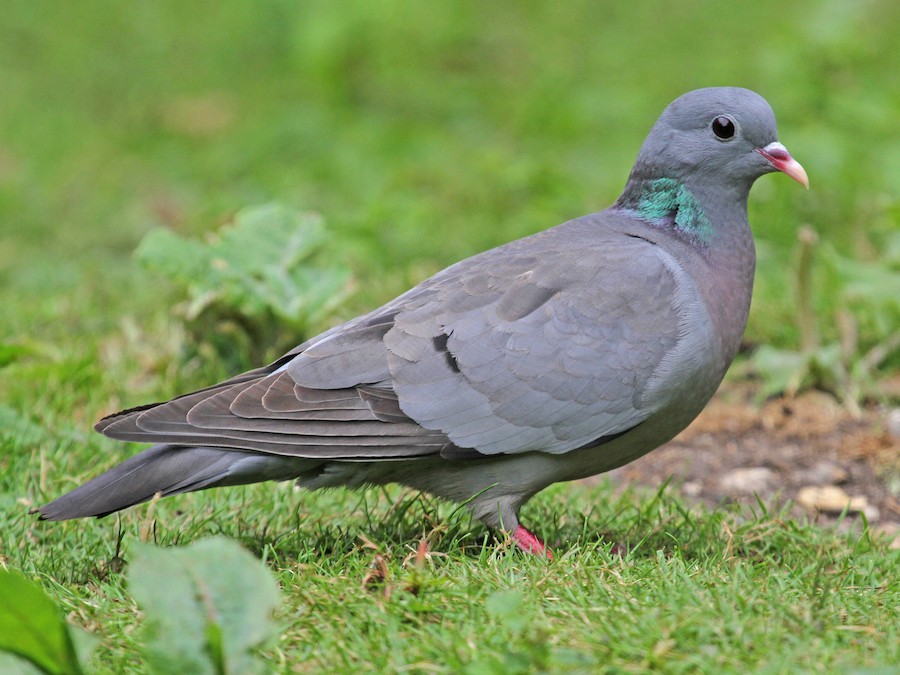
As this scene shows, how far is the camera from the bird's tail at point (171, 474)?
3.43 m

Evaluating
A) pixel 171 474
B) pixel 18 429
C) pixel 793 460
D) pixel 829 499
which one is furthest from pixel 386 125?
pixel 171 474

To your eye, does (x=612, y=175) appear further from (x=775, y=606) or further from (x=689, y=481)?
(x=775, y=606)

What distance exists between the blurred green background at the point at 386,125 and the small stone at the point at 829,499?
118 centimetres

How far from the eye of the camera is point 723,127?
13.1 feet

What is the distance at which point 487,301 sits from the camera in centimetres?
371

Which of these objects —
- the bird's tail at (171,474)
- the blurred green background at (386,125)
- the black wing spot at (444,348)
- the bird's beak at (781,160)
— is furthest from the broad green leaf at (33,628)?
the bird's beak at (781,160)

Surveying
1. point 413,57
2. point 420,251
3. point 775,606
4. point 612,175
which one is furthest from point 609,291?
point 413,57

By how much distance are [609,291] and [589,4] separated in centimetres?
855

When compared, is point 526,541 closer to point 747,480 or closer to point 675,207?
point 675,207

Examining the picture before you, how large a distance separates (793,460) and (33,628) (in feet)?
10.6

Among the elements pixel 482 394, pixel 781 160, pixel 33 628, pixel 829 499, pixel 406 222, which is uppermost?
pixel 781 160

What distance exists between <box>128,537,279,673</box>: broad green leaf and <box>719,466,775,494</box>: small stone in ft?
8.30

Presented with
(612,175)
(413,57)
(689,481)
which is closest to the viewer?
(689,481)

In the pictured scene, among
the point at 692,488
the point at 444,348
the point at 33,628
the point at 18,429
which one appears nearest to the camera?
the point at 33,628
